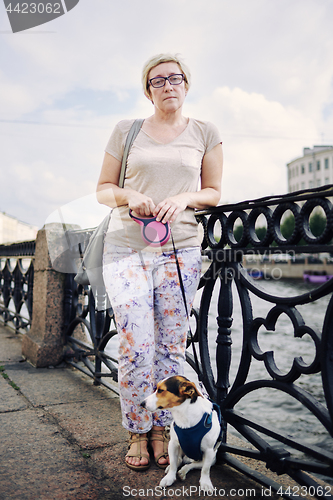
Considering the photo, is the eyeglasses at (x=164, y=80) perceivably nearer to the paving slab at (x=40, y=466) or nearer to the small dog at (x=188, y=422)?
the small dog at (x=188, y=422)

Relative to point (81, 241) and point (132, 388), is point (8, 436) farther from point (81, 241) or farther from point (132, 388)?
point (81, 241)

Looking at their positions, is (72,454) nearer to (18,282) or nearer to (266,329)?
(266,329)

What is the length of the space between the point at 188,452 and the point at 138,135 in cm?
149

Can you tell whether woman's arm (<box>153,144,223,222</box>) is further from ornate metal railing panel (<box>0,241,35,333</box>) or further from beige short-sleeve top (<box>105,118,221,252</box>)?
ornate metal railing panel (<box>0,241,35,333</box>)

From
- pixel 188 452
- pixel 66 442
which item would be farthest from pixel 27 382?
pixel 188 452

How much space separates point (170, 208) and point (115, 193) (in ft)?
1.09

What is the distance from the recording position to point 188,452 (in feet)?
5.72

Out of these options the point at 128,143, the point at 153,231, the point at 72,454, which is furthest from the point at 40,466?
the point at 128,143

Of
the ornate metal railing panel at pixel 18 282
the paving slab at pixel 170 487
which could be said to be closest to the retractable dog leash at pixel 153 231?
the paving slab at pixel 170 487

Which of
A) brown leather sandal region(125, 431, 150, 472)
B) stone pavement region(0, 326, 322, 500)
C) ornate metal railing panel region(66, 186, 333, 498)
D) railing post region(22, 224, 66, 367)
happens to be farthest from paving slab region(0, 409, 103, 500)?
railing post region(22, 224, 66, 367)

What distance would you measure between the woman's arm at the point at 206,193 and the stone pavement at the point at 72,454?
115cm

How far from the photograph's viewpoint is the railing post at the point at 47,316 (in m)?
3.49

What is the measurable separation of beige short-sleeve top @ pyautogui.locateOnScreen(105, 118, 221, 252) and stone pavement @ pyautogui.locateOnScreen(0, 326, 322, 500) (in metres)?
1.02

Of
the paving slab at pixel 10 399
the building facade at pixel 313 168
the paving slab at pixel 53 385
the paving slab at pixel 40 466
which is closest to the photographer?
the paving slab at pixel 40 466
